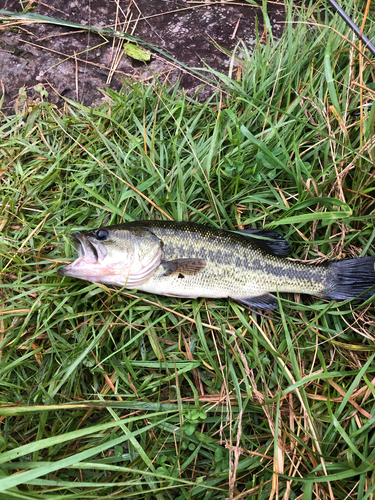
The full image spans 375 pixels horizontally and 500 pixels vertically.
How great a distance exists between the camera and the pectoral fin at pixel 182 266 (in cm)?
304

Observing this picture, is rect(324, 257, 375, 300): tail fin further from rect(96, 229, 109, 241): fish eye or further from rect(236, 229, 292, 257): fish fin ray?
rect(96, 229, 109, 241): fish eye

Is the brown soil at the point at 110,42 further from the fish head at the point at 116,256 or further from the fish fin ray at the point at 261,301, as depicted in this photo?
the fish fin ray at the point at 261,301

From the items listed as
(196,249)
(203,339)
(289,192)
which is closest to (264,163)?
(289,192)

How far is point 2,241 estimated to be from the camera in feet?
11.1

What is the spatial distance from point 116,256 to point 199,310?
3.41ft

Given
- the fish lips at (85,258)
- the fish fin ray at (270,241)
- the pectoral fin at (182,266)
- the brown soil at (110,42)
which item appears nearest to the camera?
the fish lips at (85,258)

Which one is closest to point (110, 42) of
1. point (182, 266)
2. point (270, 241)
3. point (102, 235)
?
point (102, 235)

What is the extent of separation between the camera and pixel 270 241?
330cm

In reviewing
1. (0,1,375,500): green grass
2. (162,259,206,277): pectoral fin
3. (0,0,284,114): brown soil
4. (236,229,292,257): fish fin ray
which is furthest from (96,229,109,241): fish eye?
(0,0,284,114): brown soil

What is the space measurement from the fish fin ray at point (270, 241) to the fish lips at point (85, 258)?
1.53 meters

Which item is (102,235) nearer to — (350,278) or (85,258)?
(85,258)

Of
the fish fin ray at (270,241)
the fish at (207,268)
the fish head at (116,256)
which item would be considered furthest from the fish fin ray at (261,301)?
the fish head at (116,256)

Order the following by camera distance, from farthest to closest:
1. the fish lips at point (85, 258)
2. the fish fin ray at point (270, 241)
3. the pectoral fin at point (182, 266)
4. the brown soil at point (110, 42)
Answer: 1. the brown soil at point (110, 42)
2. the fish fin ray at point (270, 241)
3. the pectoral fin at point (182, 266)
4. the fish lips at point (85, 258)

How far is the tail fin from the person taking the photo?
3.08 m
